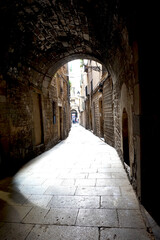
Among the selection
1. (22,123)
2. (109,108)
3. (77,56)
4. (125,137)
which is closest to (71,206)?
(125,137)

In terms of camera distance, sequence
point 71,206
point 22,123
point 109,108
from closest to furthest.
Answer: point 71,206 < point 22,123 < point 109,108

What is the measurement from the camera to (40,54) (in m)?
5.42

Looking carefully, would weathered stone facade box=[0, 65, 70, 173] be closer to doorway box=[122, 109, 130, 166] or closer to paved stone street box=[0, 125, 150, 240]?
paved stone street box=[0, 125, 150, 240]

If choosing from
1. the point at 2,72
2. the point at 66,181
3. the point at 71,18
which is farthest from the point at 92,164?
the point at 71,18

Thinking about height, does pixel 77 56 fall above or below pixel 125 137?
above

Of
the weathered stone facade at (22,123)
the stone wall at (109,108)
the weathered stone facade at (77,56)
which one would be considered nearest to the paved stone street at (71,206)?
the weathered stone facade at (77,56)

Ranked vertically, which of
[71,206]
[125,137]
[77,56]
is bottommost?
[71,206]

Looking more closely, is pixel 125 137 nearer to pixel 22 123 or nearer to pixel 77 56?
pixel 22 123

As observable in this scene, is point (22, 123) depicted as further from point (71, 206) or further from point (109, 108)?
point (109, 108)

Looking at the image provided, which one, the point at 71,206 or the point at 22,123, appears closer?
the point at 71,206

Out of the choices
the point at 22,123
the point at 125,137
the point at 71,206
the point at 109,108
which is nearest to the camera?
the point at 71,206

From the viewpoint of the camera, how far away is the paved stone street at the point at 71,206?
1878mm

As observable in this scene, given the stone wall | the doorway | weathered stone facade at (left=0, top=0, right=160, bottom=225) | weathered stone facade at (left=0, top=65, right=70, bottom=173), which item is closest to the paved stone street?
the doorway

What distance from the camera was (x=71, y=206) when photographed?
2428 millimetres
